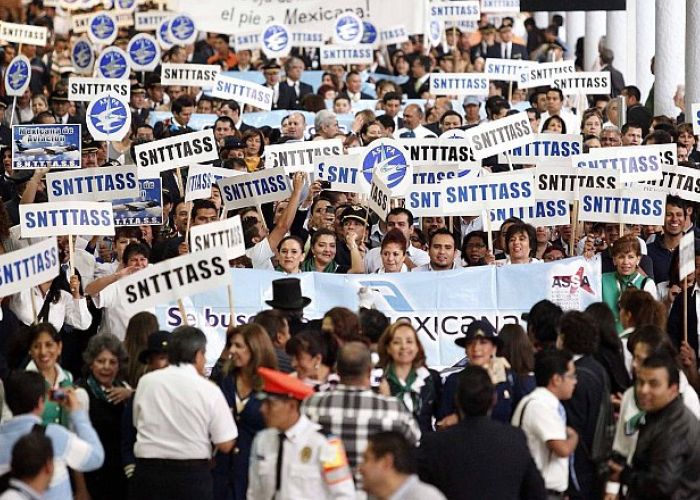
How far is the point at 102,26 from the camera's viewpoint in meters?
31.6

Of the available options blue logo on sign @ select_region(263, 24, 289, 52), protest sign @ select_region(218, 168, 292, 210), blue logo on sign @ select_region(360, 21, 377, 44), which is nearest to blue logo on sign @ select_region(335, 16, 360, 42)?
blue logo on sign @ select_region(263, 24, 289, 52)

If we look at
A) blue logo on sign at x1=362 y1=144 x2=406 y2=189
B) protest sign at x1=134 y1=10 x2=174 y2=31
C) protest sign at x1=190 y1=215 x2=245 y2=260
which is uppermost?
protest sign at x1=134 y1=10 x2=174 y2=31

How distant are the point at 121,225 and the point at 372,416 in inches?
301

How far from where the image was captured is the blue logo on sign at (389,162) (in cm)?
1814

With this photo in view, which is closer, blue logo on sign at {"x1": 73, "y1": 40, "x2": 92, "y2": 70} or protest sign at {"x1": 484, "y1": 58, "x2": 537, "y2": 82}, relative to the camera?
protest sign at {"x1": 484, "y1": 58, "x2": 537, "y2": 82}

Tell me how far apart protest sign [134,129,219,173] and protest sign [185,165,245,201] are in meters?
0.66

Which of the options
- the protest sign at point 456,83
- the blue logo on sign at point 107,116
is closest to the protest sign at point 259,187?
the blue logo on sign at point 107,116

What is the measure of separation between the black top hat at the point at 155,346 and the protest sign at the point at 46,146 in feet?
26.0

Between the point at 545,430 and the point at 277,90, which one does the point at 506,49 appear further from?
the point at 545,430

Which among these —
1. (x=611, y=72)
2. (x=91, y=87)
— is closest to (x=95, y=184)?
(x=91, y=87)

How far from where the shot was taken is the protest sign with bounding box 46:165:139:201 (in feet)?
55.7

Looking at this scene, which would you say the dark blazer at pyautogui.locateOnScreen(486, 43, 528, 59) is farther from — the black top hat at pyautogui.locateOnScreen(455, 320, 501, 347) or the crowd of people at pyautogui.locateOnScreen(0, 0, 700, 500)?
the black top hat at pyautogui.locateOnScreen(455, 320, 501, 347)

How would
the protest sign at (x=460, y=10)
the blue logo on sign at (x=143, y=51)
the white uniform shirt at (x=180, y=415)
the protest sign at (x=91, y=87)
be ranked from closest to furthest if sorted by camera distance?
the white uniform shirt at (x=180, y=415), the protest sign at (x=91, y=87), the blue logo on sign at (x=143, y=51), the protest sign at (x=460, y=10)

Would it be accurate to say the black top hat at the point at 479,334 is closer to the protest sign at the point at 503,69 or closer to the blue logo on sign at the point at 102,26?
the protest sign at the point at 503,69
